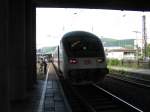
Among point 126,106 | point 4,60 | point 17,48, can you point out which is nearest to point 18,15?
point 17,48

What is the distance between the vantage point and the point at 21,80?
1510 cm

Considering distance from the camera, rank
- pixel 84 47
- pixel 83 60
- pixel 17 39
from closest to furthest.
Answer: pixel 17 39 → pixel 83 60 → pixel 84 47

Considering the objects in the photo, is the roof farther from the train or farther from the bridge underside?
the train

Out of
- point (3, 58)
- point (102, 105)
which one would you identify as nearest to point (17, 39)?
point (102, 105)

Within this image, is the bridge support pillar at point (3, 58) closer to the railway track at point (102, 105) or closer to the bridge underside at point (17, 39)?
the bridge underside at point (17, 39)

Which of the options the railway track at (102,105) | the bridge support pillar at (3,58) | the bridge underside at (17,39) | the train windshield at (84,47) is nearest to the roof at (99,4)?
the bridge underside at (17,39)

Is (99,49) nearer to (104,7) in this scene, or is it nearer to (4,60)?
(104,7)

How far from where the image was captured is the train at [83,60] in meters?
18.5

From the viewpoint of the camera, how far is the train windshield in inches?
744

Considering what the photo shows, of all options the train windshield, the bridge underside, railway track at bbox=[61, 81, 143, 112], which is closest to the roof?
the bridge underside

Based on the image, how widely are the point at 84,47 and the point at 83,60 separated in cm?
85

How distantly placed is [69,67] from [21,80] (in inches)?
152

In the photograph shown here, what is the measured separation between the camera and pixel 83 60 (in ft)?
61.2

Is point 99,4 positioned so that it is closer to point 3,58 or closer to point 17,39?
point 17,39
